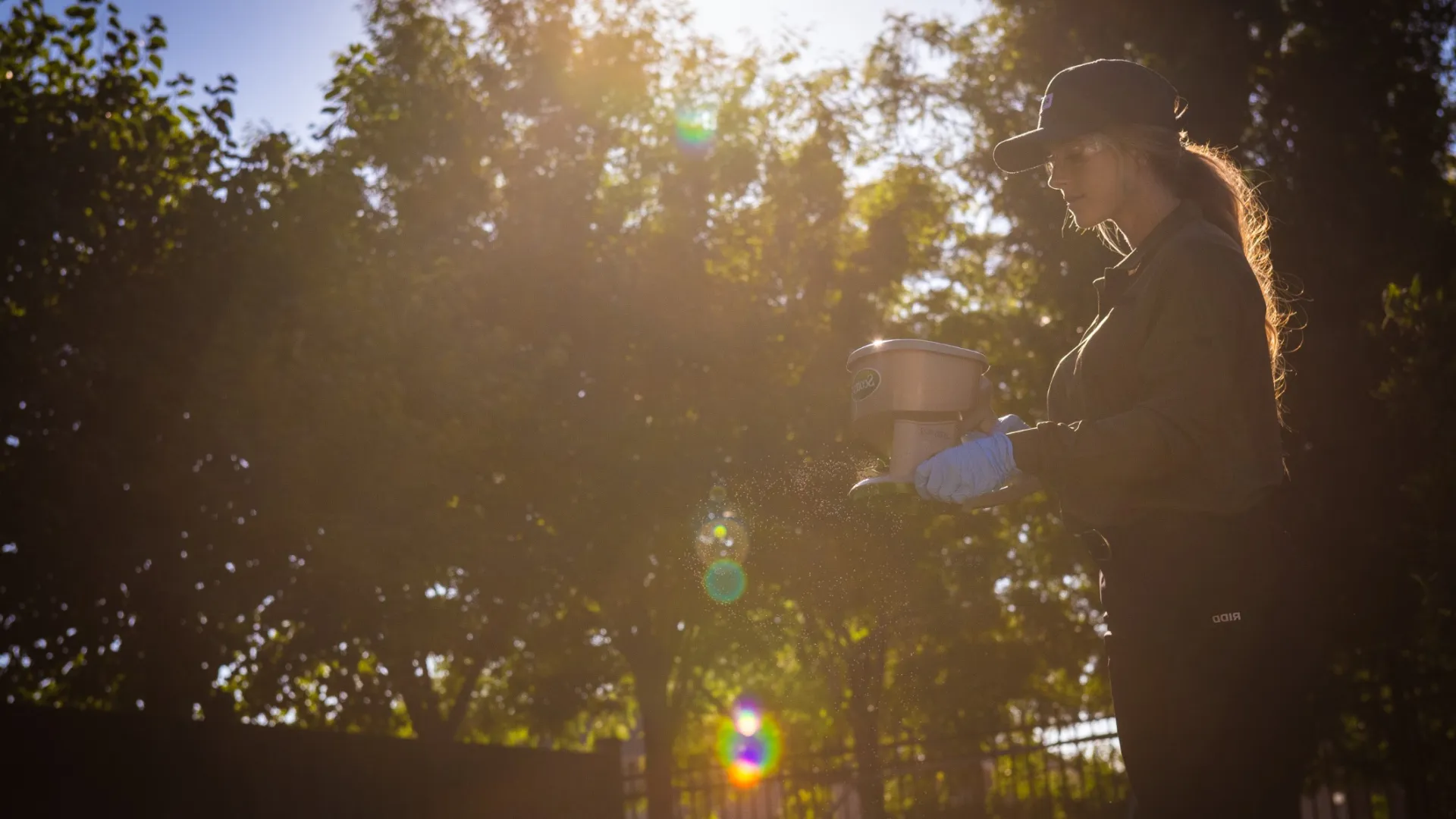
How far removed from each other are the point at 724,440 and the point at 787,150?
6.47 meters

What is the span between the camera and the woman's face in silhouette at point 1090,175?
2.94 m

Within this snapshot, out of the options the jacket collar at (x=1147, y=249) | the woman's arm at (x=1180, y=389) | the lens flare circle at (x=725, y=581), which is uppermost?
the lens flare circle at (x=725, y=581)

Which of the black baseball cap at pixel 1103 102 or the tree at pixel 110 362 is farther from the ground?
the tree at pixel 110 362

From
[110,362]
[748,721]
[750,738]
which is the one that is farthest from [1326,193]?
[750,738]

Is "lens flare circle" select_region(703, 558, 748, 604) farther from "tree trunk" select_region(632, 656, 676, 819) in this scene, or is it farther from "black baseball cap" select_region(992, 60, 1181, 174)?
"black baseball cap" select_region(992, 60, 1181, 174)

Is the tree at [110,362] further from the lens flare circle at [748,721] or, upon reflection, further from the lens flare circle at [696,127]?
the lens flare circle at [748,721]

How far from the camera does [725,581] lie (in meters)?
18.0

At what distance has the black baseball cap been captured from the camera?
2.89m

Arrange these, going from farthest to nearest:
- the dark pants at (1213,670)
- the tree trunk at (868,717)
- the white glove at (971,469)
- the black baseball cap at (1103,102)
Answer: the tree trunk at (868,717) → the black baseball cap at (1103,102) → the white glove at (971,469) → the dark pants at (1213,670)

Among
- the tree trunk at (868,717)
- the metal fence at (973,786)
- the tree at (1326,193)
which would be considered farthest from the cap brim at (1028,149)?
the tree at (1326,193)

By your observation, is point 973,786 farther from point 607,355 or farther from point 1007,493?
point 1007,493

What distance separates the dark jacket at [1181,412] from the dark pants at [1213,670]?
8 cm

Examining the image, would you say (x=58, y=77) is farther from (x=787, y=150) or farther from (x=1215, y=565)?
(x=1215, y=565)

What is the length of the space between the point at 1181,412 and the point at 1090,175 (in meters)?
0.66
